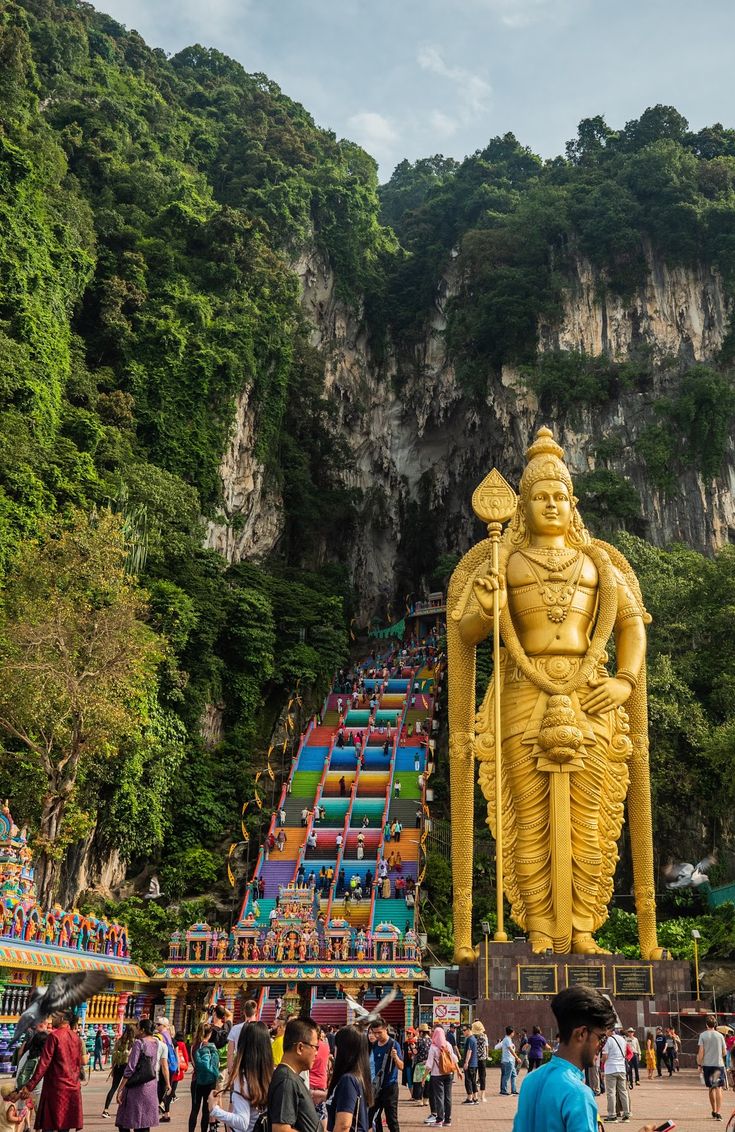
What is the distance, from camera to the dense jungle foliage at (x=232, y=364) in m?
21.1

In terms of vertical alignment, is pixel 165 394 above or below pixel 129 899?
above

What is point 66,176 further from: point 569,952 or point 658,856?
point 569,952

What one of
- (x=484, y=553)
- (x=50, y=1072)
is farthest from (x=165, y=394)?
(x=50, y=1072)

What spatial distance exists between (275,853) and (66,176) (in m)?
20.3

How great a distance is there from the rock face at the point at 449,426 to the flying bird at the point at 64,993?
25.6 m

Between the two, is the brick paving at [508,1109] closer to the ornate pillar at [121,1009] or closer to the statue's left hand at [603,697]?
the ornate pillar at [121,1009]

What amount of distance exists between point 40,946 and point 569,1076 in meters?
10.7

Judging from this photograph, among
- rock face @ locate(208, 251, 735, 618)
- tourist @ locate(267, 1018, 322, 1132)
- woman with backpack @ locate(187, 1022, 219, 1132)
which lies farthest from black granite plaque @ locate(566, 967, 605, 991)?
rock face @ locate(208, 251, 735, 618)

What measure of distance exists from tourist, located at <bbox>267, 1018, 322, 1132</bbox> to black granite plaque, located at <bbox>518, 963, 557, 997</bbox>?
977cm

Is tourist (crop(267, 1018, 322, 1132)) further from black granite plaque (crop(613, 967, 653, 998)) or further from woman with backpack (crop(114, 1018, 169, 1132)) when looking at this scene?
black granite plaque (crop(613, 967, 653, 998))

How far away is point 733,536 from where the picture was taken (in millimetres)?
30625

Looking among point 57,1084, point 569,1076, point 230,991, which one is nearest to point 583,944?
point 230,991

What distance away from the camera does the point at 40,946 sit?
1191 cm

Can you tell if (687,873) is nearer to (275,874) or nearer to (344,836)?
(344,836)
